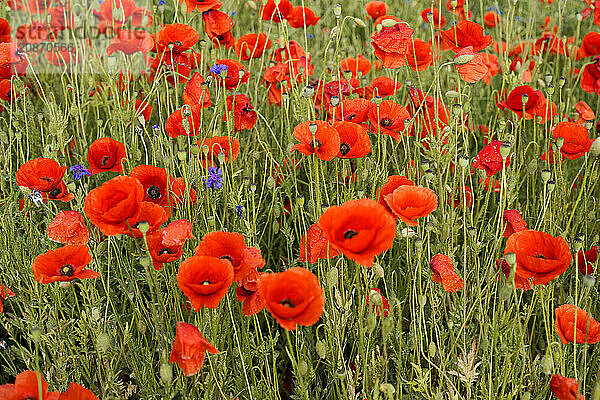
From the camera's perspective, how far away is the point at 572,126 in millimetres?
1580

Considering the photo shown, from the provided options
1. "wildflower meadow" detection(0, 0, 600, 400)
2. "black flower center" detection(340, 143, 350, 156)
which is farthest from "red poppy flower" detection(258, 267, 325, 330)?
"black flower center" detection(340, 143, 350, 156)

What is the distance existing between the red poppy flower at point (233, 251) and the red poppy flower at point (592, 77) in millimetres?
1417

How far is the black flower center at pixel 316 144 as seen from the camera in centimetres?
133

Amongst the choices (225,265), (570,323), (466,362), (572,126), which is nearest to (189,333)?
(225,265)

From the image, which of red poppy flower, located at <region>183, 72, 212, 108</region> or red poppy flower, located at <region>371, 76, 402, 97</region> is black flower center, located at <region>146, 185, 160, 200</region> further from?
red poppy flower, located at <region>371, 76, 402, 97</region>

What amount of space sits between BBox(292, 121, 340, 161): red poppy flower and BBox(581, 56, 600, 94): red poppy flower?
111cm

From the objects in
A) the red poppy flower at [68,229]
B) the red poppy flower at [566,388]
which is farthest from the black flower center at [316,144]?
the red poppy flower at [566,388]

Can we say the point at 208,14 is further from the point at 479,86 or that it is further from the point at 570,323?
the point at 570,323

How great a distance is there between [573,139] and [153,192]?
1.12 meters

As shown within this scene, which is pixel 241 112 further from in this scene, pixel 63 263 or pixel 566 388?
pixel 566 388

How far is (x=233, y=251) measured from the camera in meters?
1.17

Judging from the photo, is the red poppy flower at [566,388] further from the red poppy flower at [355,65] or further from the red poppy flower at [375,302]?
the red poppy flower at [355,65]

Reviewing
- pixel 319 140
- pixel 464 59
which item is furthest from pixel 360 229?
pixel 464 59

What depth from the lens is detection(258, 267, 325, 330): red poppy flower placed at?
0.95 meters
